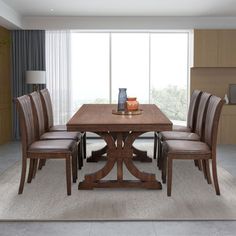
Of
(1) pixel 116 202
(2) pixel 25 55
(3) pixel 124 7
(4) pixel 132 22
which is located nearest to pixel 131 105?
(1) pixel 116 202

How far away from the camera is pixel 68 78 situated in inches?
331

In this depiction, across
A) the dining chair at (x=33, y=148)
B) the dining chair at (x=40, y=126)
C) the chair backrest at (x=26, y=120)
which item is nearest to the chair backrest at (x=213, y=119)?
the dining chair at (x=33, y=148)

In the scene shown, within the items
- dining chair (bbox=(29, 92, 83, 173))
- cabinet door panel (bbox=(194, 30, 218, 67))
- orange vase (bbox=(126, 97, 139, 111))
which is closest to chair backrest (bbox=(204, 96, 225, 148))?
orange vase (bbox=(126, 97, 139, 111))

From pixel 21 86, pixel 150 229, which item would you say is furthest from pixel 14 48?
pixel 150 229

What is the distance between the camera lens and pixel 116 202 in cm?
412

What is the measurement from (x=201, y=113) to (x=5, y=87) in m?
4.22

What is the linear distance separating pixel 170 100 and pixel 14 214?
5.37 m

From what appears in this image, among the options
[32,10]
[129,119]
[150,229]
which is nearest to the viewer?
[150,229]

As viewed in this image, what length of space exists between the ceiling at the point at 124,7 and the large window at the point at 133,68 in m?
0.75

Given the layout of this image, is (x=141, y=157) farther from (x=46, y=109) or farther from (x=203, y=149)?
(x=203, y=149)

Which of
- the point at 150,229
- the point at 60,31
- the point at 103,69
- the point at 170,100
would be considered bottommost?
the point at 150,229

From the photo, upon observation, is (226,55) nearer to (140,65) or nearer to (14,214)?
(140,65)

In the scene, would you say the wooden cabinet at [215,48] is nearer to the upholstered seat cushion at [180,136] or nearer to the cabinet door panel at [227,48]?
the cabinet door panel at [227,48]

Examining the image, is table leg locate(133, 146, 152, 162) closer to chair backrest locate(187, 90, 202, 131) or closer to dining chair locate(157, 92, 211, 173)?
dining chair locate(157, 92, 211, 173)
